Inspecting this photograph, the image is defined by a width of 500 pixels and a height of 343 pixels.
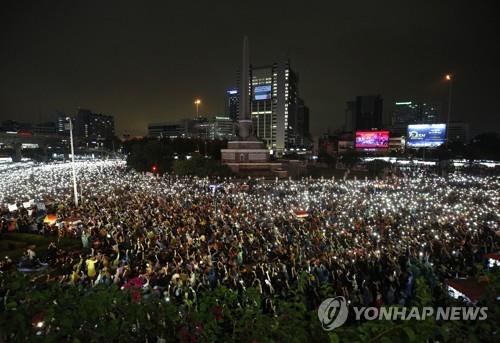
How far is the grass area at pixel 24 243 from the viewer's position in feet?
49.9

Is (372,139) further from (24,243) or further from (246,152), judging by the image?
(24,243)

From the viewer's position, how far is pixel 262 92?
166625mm

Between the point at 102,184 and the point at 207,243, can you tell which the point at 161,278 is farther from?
the point at 102,184

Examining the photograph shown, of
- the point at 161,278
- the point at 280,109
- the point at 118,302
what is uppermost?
the point at 280,109

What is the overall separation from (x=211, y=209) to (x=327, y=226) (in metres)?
8.73

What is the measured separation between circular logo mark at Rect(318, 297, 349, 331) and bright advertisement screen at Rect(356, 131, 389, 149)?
79029 millimetres

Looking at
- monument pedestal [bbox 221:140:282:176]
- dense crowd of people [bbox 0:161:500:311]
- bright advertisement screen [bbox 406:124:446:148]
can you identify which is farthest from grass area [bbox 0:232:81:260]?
bright advertisement screen [bbox 406:124:446:148]

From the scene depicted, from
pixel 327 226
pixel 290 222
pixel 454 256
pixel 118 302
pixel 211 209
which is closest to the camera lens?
pixel 118 302

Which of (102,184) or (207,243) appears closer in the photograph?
(207,243)

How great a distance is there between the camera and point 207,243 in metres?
14.4

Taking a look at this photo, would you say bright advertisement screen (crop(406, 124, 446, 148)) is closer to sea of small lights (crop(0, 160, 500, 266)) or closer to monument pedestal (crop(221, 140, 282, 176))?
sea of small lights (crop(0, 160, 500, 266))

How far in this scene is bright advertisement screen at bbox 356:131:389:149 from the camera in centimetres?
7488

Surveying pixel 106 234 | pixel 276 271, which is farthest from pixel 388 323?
pixel 106 234

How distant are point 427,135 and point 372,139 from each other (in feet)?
43.3
